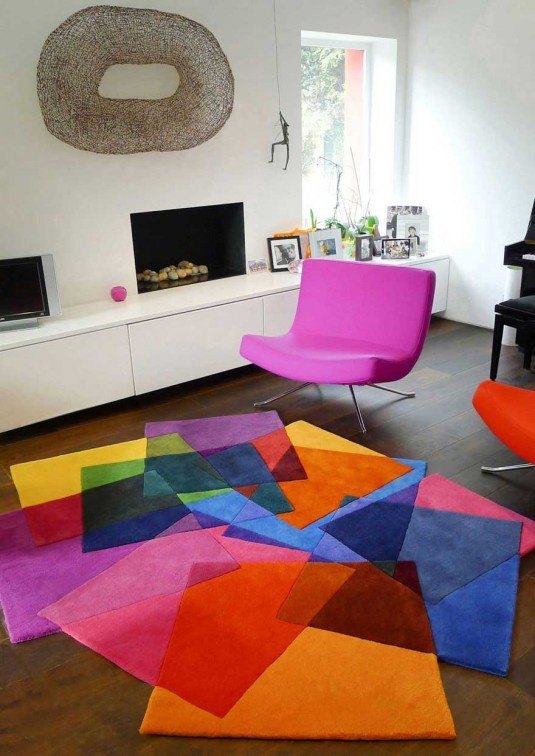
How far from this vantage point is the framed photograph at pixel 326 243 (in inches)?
182

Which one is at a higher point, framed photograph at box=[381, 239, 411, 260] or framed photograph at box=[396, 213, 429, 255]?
framed photograph at box=[396, 213, 429, 255]

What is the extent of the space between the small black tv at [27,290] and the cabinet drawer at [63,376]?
24cm

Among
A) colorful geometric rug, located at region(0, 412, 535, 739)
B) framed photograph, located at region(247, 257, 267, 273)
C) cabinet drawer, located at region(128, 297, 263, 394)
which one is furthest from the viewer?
framed photograph, located at region(247, 257, 267, 273)

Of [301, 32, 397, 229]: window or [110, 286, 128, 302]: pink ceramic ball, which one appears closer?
[110, 286, 128, 302]: pink ceramic ball

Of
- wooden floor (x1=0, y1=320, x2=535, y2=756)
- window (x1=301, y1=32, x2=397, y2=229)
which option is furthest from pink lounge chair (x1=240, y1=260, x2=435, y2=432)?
window (x1=301, y1=32, x2=397, y2=229)

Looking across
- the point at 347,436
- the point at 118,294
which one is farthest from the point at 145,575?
the point at 118,294

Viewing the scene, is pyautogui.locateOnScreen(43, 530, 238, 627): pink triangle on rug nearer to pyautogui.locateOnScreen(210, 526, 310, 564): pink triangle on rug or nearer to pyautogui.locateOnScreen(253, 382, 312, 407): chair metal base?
pyautogui.locateOnScreen(210, 526, 310, 564): pink triangle on rug

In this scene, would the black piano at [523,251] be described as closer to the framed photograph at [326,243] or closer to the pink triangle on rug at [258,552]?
the framed photograph at [326,243]

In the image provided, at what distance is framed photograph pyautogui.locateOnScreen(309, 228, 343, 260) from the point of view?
→ 4.61 m

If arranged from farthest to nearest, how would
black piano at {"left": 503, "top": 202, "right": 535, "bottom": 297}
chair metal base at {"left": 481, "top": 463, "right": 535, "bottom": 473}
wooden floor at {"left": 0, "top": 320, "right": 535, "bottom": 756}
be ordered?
black piano at {"left": 503, "top": 202, "right": 535, "bottom": 297} → chair metal base at {"left": 481, "top": 463, "right": 535, "bottom": 473} → wooden floor at {"left": 0, "top": 320, "right": 535, "bottom": 756}

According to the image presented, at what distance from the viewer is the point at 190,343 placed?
12.5 ft

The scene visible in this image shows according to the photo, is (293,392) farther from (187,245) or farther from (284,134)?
A: (284,134)

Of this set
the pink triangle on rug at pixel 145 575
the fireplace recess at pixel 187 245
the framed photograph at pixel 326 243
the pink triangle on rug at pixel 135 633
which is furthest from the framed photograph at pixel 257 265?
the pink triangle on rug at pixel 135 633

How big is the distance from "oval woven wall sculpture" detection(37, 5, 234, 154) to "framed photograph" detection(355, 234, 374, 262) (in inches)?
49.4
